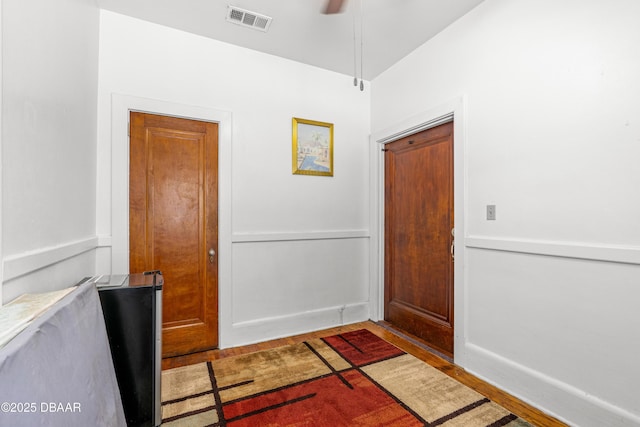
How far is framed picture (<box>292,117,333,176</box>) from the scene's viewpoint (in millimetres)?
3010

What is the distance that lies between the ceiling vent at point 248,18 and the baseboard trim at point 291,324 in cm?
258

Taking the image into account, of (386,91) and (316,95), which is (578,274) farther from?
(316,95)

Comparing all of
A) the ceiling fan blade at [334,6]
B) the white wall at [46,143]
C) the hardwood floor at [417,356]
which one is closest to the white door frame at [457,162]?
the hardwood floor at [417,356]

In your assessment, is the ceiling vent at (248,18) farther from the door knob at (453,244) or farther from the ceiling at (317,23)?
the door knob at (453,244)

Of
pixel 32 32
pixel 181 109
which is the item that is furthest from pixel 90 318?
pixel 181 109

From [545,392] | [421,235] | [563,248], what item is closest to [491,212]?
[563,248]

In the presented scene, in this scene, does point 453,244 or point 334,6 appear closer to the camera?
point 334,6

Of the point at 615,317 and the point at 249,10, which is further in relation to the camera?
the point at 249,10

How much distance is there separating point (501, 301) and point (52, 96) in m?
2.88

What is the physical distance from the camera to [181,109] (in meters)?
2.53

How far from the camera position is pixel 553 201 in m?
1.79

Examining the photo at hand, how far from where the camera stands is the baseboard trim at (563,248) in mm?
1493

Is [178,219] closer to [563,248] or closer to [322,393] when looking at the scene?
[322,393]

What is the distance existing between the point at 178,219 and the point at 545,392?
9.44ft
